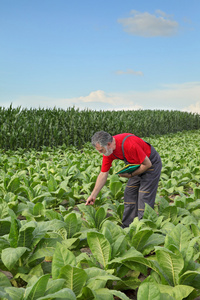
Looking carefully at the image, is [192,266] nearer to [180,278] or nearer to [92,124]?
[180,278]

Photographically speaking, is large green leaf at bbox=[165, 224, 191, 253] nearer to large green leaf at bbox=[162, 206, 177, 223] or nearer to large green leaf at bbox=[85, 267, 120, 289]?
large green leaf at bbox=[85, 267, 120, 289]

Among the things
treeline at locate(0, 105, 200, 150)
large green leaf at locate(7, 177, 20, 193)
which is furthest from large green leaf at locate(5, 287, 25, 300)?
treeline at locate(0, 105, 200, 150)

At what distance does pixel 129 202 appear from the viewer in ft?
15.1

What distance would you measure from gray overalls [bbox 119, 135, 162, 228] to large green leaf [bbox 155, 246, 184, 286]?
1.88m

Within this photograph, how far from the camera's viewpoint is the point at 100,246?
261 cm

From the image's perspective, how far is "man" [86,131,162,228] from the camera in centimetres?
399

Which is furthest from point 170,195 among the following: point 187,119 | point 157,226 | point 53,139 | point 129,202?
point 187,119

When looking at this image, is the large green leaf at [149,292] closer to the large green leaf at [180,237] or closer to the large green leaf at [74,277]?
the large green leaf at [74,277]

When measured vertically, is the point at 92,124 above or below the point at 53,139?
above

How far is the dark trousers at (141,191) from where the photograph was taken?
434 cm

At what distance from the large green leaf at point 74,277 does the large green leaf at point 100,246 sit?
0.53m

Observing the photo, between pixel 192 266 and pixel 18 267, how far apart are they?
5.09 feet

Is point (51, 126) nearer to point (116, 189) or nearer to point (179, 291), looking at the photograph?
point (116, 189)

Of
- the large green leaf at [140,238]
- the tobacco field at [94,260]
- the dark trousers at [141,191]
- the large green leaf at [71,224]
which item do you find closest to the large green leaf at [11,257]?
the tobacco field at [94,260]
